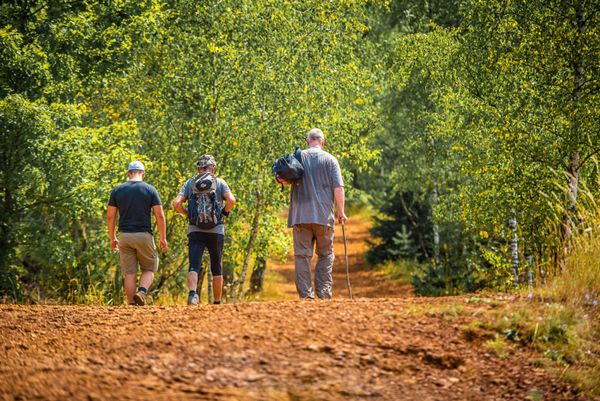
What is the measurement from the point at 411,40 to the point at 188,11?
18.5 feet

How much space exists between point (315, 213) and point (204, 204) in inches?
53.2

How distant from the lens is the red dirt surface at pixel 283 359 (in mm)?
6137

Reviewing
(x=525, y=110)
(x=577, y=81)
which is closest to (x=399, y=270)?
(x=525, y=110)

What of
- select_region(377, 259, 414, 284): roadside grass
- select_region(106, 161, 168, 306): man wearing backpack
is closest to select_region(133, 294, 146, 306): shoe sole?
select_region(106, 161, 168, 306): man wearing backpack

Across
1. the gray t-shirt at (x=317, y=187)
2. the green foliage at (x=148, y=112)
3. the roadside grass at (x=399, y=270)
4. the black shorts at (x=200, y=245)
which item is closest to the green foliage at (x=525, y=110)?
the gray t-shirt at (x=317, y=187)

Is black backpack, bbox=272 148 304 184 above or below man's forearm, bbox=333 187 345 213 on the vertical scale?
above

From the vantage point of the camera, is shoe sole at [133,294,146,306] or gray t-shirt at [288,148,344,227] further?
shoe sole at [133,294,146,306]

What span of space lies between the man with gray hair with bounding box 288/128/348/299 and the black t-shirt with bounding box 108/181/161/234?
6.05 ft

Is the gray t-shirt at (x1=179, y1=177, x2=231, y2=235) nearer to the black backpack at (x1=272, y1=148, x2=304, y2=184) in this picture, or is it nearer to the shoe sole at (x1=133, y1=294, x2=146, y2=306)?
the black backpack at (x1=272, y1=148, x2=304, y2=184)

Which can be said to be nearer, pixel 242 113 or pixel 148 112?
pixel 242 113

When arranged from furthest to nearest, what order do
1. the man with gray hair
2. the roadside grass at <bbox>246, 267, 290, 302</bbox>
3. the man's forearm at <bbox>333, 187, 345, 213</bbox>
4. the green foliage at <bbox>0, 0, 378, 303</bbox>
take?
1. the roadside grass at <bbox>246, 267, 290, 302</bbox>
2. the green foliage at <bbox>0, 0, 378, 303</bbox>
3. the man with gray hair
4. the man's forearm at <bbox>333, 187, 345, 213</bbox>

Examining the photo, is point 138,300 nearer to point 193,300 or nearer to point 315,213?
point 193,300

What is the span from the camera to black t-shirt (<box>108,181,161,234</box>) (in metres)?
10.8

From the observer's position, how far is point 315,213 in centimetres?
1018
